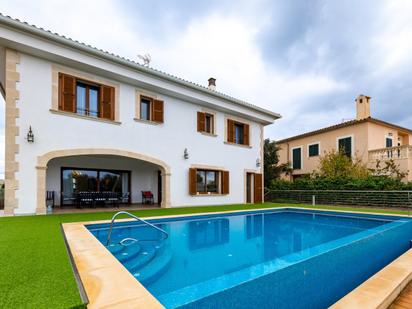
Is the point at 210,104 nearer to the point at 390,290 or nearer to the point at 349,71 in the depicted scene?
the point at 349,71

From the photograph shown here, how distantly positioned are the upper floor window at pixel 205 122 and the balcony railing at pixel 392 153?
488 inches

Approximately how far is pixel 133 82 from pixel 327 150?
17883 millimetres

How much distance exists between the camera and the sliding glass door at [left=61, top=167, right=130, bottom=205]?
1264 cm

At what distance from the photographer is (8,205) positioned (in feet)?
26.6

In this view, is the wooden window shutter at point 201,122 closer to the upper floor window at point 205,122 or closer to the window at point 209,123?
the upper floor window at point 205,122

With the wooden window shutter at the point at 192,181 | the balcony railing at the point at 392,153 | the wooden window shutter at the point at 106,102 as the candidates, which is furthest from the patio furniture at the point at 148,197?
the balcony railing at the point at 392,153

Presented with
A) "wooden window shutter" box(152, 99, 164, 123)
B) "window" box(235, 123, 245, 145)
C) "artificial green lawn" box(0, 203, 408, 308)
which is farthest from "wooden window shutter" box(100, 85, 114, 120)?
"window" box(235, 123, 245, 145)

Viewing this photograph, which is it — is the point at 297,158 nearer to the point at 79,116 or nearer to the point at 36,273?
the point at 79,116

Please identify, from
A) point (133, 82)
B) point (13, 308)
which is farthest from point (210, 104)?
point (13, 308)

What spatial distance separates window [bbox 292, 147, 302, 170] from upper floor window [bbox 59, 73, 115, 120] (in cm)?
1957

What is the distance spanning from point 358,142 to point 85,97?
1916 cm

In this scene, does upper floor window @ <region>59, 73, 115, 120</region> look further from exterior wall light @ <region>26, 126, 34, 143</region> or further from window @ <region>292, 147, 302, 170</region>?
window @ <region>292, 147, 302, 170</region>

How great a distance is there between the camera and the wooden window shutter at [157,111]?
468 inches

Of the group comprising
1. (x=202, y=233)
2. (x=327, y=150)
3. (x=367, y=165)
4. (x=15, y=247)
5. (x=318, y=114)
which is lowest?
(x=202, y=233)
